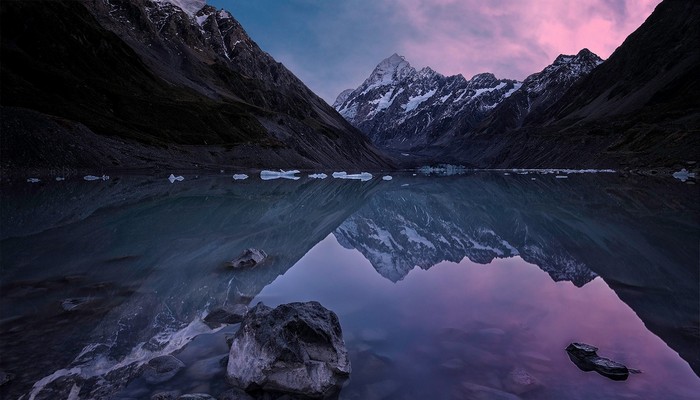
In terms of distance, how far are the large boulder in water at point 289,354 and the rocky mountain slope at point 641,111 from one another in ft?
328

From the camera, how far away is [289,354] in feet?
21.9

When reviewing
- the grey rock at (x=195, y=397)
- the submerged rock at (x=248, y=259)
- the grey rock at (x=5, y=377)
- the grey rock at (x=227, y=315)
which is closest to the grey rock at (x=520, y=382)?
the grey rock at (x=195, y=397)

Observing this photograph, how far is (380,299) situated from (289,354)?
5.27 metres

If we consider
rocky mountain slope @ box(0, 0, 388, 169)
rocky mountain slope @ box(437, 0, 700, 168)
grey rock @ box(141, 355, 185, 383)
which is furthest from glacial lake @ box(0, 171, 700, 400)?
rocky mountain slope @ box(437, 0, 700, 168)

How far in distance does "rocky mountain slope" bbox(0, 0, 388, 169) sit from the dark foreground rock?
68156 mm

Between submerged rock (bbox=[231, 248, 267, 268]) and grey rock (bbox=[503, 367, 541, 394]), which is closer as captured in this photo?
grey rock (bbox=[503, 367, 541, 394])

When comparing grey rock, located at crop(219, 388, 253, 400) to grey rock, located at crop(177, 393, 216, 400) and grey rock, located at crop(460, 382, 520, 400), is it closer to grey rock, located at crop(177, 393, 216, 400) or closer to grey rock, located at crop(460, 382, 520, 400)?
grey rock, located at crop(177, 393, 216, 400)

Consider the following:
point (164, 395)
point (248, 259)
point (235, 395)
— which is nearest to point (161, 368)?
point (164, 395)

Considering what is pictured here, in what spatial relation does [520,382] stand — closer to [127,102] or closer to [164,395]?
[164,395]

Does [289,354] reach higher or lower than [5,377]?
higher

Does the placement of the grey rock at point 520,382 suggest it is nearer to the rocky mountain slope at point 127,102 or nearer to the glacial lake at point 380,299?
the glacial lake at point 380,299

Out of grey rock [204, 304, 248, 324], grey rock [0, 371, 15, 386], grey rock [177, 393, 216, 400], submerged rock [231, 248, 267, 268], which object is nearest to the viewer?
grey rock [177, 393, 216, 400]

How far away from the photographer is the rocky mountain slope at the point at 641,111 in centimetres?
9919

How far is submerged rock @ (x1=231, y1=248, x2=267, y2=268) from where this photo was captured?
48.8 feet
